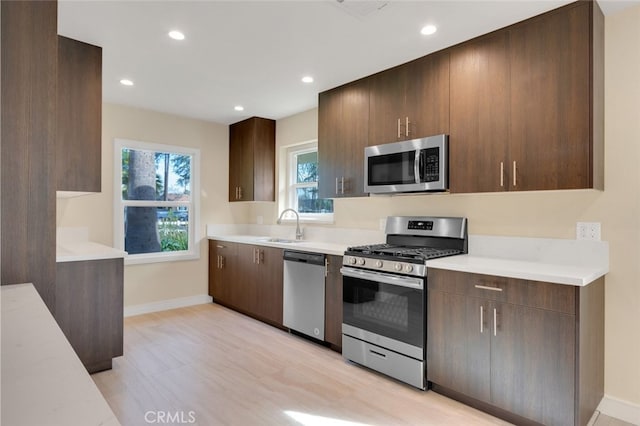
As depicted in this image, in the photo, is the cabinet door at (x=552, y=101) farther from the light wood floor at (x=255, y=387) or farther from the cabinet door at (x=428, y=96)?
the light wood floor at (x=255, y=387)

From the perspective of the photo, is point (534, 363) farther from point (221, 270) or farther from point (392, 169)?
point (221, 270)

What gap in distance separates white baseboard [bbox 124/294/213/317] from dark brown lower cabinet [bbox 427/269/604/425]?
3278 mm

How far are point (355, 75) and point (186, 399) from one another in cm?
281

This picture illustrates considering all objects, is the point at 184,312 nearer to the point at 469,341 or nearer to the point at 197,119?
the point at 197,119

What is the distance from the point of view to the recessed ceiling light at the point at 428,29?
2.34m

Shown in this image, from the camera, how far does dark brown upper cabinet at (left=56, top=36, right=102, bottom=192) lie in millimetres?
2594

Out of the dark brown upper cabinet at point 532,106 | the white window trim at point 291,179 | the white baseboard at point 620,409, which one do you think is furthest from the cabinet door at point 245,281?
the white baseboard at point 620,409

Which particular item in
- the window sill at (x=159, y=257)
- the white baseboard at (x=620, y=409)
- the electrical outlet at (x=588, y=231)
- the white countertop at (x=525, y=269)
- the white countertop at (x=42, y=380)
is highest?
the electrical outlet at (x=588, y=231)

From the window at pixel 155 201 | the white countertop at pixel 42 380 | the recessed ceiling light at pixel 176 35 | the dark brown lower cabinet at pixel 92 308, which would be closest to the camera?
the white countertop at pixel 42 380

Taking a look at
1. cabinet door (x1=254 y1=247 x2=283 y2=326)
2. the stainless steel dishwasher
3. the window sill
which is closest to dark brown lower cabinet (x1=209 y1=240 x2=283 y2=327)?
cabinet door (x1=254 y1=247 x2=283 y2=326)

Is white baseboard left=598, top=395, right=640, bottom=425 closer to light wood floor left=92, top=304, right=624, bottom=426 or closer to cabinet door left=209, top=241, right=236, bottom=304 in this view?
light wood floor left=92, top=304, right=624, bottom=426

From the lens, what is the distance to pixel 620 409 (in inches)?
84.0

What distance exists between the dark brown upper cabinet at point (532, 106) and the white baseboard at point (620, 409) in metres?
1.29

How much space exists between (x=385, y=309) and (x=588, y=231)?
1.38m
